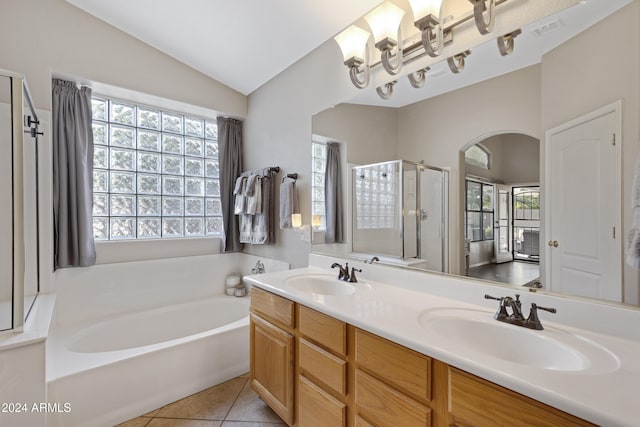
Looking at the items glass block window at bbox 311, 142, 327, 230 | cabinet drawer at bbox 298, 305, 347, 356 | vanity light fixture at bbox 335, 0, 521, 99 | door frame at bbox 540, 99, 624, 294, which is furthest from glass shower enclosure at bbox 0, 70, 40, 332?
door frame at bbox 540, 99, 624, 294

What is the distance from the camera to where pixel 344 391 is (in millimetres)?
1211

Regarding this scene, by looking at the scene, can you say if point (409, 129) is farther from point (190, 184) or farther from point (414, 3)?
point (190, 184)

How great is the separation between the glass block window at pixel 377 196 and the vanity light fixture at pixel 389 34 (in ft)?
1.87

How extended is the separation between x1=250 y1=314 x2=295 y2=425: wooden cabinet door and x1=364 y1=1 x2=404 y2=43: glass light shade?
1.78 metres

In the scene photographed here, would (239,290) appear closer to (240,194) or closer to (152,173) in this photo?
(240,194)

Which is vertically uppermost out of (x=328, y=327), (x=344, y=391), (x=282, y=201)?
(x=282, y=201)

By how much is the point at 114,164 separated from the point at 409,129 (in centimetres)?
269

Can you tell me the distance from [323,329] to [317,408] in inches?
15.2

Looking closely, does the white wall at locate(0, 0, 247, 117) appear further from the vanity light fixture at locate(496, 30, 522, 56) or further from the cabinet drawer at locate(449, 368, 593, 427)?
the cabinet drawer at locate(449, 368, 593, 427)

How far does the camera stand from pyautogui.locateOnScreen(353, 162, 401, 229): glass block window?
173cm

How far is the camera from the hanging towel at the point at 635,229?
0.89 metres

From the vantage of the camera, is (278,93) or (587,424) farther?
(278,93)

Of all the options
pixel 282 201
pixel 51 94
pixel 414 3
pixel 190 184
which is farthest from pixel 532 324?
pixel 51 94

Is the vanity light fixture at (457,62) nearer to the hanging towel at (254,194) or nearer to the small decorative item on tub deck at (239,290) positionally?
the hanging towel at (254,194)
